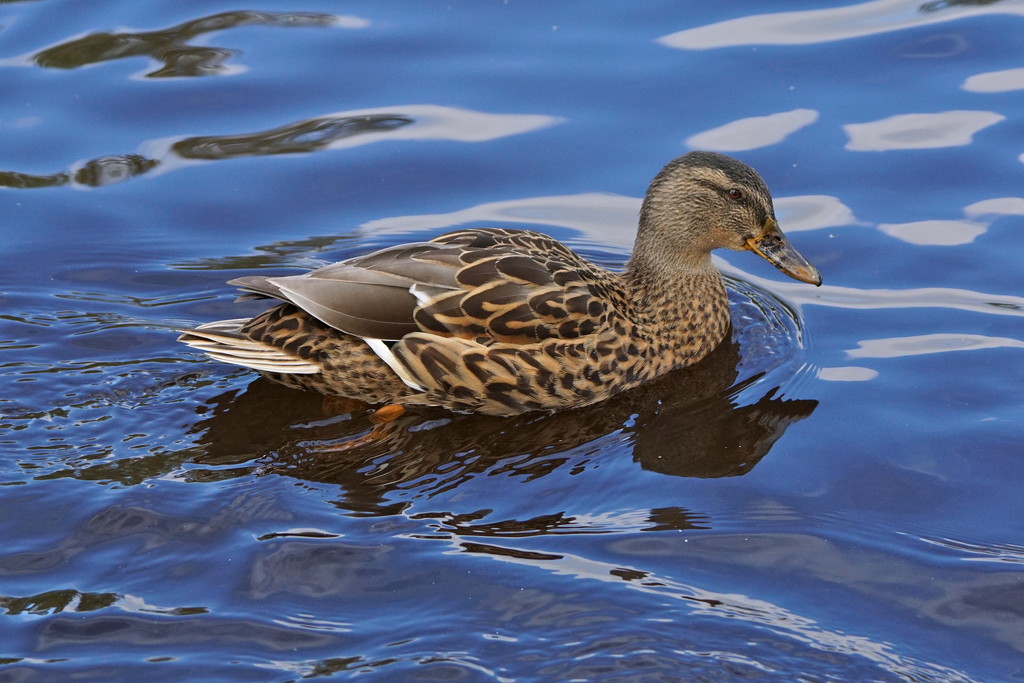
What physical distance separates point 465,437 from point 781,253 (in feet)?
7.80

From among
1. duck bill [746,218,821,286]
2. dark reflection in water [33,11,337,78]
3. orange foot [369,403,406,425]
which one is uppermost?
dark reflection in water [33,11,337,78]

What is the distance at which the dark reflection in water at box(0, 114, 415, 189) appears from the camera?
31.9ft

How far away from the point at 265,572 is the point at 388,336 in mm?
1785

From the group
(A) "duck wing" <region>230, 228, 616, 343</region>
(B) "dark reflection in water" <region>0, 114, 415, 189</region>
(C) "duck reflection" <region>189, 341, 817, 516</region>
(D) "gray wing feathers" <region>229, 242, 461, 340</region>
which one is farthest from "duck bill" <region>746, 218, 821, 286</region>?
(B) "dark reflection in water" <region>0, 114, 415, 189</region>

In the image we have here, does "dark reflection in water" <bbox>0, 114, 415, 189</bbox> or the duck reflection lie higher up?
"dark reflection in water" <bbox>0, 114, 415, 189</bbox>

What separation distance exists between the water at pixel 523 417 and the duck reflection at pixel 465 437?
0.03m

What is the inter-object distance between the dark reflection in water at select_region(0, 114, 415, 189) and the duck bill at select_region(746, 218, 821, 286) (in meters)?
3.24

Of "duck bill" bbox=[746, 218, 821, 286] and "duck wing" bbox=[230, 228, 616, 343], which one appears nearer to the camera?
"duck wing" bbox=[230, 228, 616, 343]

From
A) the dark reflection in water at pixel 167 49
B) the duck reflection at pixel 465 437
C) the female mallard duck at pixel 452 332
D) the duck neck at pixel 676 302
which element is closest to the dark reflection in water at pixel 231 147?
the dark reflection in water at pixel 167 49

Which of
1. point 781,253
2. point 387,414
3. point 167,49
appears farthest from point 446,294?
point 167,49

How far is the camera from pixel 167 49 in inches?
442

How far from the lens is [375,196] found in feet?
31.5

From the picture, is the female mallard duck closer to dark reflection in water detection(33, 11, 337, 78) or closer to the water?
the water

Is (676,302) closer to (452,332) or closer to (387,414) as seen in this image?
(452,332)
